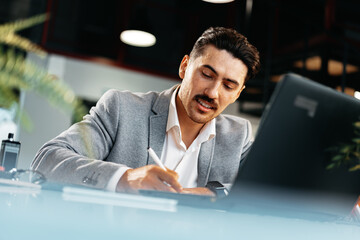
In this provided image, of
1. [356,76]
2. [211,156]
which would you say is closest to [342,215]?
[211,156]

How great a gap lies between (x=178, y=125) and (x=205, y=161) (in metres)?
0.20

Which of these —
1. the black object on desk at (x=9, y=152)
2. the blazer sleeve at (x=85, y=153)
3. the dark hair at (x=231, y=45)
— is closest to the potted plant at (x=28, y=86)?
the blazer sleeve at (x=85, y=153)

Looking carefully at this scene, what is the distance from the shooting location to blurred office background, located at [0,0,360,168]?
5652mm

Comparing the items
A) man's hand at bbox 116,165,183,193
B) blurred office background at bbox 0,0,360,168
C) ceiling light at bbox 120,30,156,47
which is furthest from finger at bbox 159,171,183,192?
ceiling light at bbox 120,30,156,47

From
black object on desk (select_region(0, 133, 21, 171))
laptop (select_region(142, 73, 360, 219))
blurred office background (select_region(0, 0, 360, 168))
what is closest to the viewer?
laptop (select_region(142, 73, 360, 219))

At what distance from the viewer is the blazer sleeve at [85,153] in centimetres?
113

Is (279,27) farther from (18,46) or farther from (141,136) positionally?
(18,46)

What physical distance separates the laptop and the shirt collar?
0.83m

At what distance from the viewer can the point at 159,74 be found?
7309mm

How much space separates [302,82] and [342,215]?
1.35 feet

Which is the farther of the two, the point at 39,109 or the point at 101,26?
the point at 101,26

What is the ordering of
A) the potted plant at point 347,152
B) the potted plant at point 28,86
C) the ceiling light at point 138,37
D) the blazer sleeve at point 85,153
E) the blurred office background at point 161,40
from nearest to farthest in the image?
1. the potted plant at point 28,86
2. the potted plant at point 347,152
3. the blazer sleeve at point 85,153
4. the ceiling light at point 138,37
5. the blurred office background at point 161,40

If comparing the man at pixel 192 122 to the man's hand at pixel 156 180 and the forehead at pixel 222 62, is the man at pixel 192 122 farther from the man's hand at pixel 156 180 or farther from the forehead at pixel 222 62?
the man's hand at pixel 156 180

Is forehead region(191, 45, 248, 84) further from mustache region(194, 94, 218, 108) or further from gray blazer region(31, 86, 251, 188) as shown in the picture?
gray blazer region(31, 86, 251, 188)
